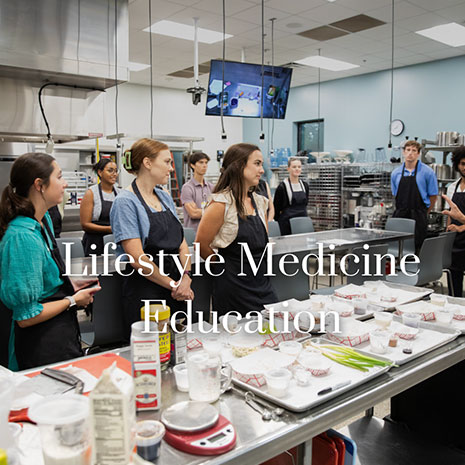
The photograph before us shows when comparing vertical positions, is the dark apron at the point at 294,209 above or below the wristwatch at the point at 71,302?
above

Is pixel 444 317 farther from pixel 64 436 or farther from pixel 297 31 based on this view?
pixel 297 31

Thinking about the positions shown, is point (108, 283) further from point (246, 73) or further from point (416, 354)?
point (246, 73)

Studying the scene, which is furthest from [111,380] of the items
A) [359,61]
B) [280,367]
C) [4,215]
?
[359,61]

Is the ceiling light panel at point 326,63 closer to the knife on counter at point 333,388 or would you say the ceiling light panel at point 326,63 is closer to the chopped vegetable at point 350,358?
the chopped vegetable at point 350,358

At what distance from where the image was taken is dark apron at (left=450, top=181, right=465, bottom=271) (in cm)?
468

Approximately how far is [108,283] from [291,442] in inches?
72.2

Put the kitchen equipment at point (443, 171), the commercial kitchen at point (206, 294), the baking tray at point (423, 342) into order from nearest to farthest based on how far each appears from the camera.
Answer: the commercial kitchen at point (206, 294), the baking tray at point (423, 342), the kitchen equipment at point (443, 171)

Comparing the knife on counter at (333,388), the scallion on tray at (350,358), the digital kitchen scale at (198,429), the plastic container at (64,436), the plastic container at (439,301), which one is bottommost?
the digital kitchen scale at (198,429)

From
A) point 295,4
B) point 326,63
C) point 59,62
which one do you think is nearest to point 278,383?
point 59,62

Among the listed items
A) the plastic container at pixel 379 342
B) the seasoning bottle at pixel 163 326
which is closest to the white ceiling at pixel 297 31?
the plastic container at pixel 379 342

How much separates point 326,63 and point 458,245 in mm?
5498

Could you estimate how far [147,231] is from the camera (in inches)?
95.5

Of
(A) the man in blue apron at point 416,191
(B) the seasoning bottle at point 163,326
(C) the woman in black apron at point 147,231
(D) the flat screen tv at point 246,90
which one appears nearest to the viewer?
(B) the seasoning bottle at point 163,326

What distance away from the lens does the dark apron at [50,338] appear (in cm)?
188
